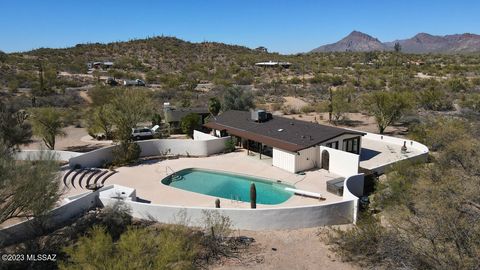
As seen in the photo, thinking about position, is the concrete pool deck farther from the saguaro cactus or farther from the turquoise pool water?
the saguaro cactus

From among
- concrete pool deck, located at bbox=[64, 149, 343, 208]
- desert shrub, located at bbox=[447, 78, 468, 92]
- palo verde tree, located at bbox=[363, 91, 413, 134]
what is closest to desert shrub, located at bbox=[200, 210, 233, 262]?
concrete pool deck, located at bbox=[64, 149, 343, 208]

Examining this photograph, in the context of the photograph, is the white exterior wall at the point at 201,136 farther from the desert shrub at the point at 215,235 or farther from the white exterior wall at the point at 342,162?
the desert shrub at the point at 215,235

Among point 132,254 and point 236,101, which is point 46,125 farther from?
point 132,254

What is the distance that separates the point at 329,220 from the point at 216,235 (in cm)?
549

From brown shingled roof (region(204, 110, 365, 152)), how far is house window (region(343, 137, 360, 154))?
563 millimetres

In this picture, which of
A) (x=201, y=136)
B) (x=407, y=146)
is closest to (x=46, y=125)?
(x=201, y=136)

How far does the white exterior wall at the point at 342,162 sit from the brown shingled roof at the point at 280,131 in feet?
4.65

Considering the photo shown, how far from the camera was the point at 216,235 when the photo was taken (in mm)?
15055

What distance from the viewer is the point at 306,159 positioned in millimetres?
24094

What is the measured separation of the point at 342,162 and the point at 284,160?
387cm

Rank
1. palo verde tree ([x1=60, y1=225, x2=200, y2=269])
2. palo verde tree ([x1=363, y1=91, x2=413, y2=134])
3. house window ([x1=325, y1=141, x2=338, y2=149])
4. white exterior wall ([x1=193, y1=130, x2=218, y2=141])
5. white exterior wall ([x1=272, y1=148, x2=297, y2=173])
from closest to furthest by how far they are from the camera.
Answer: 1. palo verde tree ([x1=60, y1=225, x2=200, y2=269])
2. white exterior wall ([x1=272, y1=148, x2=297, y2=173])
3. house window ([x1=325, y1=141, x2=338, y2=149])
4. white exterior wall ([x1=193, y1=130, x2=218, y2=141])
5. palo verde tree ([x1=363, y1=91, x2=413, y2=134])

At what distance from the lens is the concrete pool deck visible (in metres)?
19.5

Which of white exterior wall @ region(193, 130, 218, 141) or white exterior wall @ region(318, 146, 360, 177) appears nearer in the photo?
white exterior wall @ region(318, 146, 360, 177)

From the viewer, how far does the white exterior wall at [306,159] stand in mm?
23734
